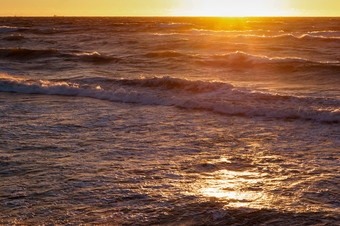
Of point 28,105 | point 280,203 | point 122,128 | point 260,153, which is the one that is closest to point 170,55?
point 28,105

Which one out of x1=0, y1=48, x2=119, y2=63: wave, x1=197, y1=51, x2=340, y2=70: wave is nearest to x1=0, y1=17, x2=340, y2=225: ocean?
x1=197, y1=51, x2=340, y2=70: wave

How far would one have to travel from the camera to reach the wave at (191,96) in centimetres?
1024

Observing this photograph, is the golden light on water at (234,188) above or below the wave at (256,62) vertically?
below

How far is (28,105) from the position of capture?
37.4ft

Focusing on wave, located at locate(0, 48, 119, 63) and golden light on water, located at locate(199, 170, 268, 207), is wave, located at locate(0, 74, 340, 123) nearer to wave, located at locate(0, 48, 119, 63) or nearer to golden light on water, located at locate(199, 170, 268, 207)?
golden light on water, located at locate(199, 170, 268, 207)

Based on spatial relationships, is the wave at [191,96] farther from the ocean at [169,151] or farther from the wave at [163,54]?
the wave at [163,54]

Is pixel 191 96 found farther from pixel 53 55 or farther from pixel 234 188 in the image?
pixel 53 55

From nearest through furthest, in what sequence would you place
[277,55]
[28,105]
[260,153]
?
[260,153]
[28,105]
[277,55]

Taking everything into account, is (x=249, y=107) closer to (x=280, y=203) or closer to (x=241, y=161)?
(x=241, y=161)

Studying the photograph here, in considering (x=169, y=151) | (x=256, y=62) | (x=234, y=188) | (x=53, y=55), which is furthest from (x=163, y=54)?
(x=234, y=188)

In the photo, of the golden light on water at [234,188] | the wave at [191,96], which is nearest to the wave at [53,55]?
the wave at [191,96]

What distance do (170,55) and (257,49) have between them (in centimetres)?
659

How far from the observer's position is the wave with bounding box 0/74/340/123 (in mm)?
10242

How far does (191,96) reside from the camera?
12445mm
